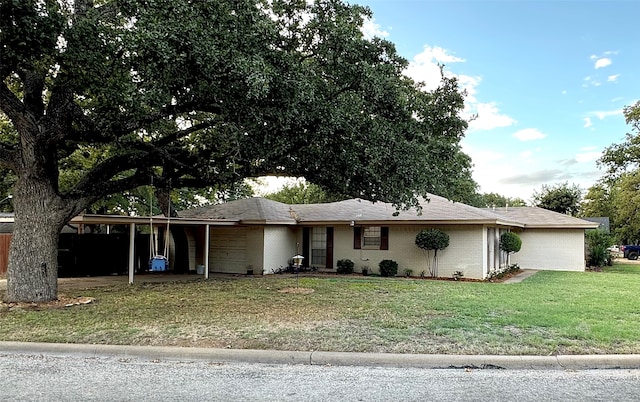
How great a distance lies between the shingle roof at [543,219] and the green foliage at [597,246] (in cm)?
182

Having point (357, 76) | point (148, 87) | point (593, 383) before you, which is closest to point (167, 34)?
point (148, 87)

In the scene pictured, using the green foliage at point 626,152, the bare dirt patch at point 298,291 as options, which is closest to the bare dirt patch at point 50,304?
the bare dirt patch at point 298,291

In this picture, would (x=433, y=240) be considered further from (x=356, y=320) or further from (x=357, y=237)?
(x=356, y=320)

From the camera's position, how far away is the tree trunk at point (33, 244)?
9.11 m

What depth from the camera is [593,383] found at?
15.1 feet

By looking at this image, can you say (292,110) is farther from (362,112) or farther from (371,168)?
(371,168)

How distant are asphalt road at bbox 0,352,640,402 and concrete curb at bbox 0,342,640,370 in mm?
112

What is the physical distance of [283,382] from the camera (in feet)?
15.1

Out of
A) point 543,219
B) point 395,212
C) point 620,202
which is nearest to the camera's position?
point 395,212

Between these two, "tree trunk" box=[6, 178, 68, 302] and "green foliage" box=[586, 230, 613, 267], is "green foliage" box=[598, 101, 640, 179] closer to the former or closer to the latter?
"green foliage" box=[586, 230, 613, 267]

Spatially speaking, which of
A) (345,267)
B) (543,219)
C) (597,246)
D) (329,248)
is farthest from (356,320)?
(597,246)

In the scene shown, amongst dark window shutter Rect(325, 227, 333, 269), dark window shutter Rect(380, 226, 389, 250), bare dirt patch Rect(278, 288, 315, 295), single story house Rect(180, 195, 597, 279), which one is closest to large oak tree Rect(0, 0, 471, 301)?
bare dirt patch Rect(278, 288, 315, 295)

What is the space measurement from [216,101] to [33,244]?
204 inches

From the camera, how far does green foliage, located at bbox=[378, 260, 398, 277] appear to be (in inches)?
636
